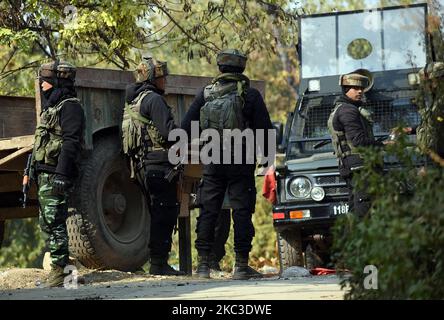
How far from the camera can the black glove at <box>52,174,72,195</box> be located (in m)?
10.4

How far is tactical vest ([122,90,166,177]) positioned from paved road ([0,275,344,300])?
1.22 m

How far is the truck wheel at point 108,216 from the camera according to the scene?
453 inches

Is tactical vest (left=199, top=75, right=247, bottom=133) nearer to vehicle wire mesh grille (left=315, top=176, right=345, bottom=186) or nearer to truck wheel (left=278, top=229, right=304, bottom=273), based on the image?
vehicle wire mesh grille (left=315, top=176, right=345, bottom=186)

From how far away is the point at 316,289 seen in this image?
360 inches

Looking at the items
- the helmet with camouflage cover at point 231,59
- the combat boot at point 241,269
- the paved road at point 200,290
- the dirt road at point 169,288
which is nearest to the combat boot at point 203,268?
the dirt road at point 169,288

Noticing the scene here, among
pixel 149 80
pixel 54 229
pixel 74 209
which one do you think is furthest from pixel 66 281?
pixel 149 80

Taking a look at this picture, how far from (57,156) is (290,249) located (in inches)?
126

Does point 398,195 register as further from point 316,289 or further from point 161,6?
point 161,6

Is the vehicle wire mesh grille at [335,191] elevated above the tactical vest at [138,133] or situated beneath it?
situated beneath

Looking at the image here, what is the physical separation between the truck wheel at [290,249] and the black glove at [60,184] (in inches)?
121

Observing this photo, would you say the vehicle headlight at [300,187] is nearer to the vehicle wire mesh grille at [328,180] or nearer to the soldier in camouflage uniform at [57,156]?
the vehicle wire mesh grille at [328,180]

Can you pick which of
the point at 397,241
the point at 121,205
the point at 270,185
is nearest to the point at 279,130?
the point at 270,185

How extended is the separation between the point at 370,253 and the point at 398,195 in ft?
1.72

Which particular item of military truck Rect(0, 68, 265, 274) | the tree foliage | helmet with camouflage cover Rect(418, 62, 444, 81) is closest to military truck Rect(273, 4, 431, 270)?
military truck Rect(0, 68, 265, 274)
